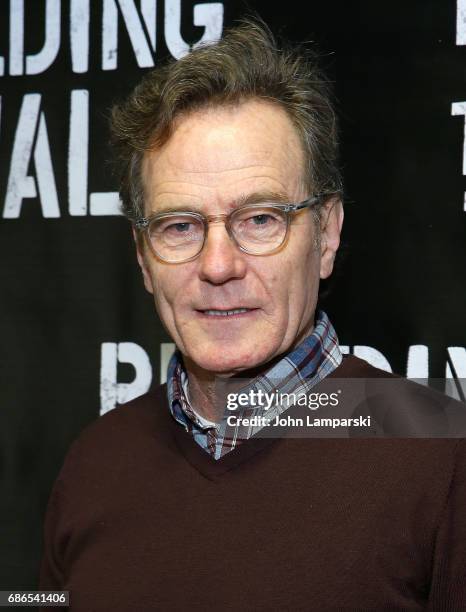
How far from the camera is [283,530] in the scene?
48.0 inches

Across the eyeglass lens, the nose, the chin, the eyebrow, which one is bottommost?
the chin

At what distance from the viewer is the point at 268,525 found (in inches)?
48.2

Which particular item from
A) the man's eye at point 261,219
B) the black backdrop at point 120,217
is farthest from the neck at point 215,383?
the black backdrop at point 120,217

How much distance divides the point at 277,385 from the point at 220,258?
269 mm

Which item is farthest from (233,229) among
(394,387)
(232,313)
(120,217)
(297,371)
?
(120,217)

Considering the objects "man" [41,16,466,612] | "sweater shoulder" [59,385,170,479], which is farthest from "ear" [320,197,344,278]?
"sweater shoulder" [59,385,170,479]

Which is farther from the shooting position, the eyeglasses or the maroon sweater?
the eyeglasses

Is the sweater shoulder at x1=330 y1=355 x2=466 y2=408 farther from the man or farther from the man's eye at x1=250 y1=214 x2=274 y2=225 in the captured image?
the man's eye at x1=250 y1=214 x2=274 y2=225

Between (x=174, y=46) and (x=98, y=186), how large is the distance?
40 cm

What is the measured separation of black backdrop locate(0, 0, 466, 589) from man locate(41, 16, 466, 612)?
32 centimetres

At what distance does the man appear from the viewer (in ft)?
3.86

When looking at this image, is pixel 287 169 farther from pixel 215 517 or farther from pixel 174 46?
pixel 174 46

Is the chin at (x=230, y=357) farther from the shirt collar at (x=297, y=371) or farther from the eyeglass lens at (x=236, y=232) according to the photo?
the eyeglass lens at (x=236, y=232)

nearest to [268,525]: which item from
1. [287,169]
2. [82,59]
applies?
[287,169]
